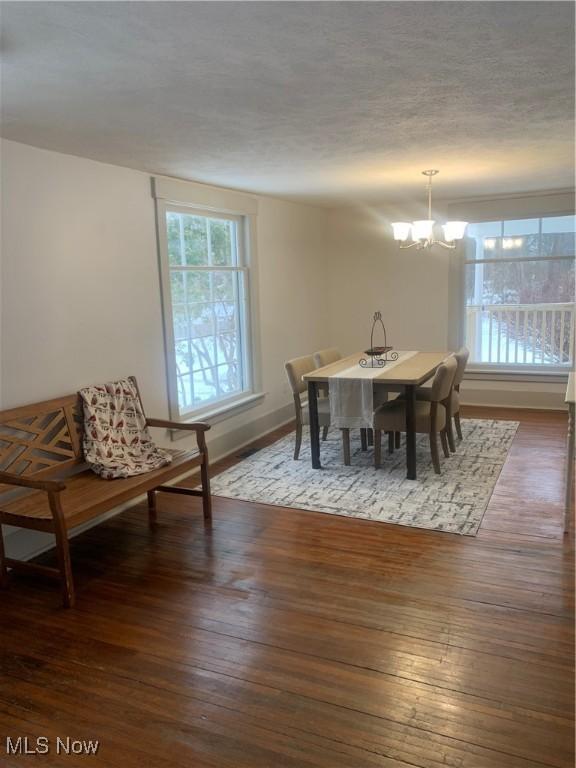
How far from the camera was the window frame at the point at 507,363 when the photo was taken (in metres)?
5.87

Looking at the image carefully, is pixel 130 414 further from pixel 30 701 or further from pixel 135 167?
pixel 30 701

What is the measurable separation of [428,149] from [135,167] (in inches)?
73.0

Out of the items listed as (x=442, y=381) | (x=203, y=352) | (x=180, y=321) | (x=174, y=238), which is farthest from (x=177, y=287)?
(x=442, y=381)

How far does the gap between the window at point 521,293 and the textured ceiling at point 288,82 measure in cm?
227

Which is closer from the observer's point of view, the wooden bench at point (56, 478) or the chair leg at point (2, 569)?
the wooden bench at point (56, 478)

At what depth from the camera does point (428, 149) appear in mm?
3447

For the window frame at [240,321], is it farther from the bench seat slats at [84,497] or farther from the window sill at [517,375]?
the window sill at [517,375]

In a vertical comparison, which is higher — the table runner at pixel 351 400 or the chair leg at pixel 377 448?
the table runner at pixel 351 400

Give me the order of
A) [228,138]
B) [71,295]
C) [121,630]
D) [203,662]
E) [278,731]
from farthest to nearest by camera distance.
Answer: [71,295] < [228,138] < [121,630] < [203,662] < [278,731]

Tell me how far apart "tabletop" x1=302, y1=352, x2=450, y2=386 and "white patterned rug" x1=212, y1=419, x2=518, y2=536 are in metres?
0.69

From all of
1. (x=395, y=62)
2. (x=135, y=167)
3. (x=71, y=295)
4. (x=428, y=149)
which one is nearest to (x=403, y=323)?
(x=428, y=149)

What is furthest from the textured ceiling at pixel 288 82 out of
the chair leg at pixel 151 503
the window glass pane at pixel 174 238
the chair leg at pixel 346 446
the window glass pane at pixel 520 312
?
the window glass pane at pixel 520 312

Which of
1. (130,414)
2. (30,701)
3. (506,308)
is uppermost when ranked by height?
(506,308)

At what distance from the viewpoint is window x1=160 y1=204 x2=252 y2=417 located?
436 cm
